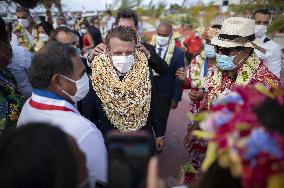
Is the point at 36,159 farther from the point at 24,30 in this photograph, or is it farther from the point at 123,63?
the point at 24,30

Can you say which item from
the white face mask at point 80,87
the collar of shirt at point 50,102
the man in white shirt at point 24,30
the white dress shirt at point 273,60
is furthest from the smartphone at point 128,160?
the man in white shirt at point 24,30

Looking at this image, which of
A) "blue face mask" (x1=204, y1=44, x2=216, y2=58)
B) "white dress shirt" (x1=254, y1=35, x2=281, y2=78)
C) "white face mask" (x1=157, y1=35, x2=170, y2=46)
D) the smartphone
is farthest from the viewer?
"white face mask" (x1=157, y1=35, x2=170, y2=46)

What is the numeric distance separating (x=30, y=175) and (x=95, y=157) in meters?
0.78

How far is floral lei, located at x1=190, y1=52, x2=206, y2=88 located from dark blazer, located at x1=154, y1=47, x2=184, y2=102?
33.8 inches

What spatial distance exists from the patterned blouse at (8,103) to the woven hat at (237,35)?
1.77 m

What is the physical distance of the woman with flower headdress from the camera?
11.2 feet

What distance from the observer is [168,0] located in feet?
19.4

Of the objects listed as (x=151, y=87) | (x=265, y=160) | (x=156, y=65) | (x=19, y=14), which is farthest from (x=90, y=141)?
(x=19, y=14)

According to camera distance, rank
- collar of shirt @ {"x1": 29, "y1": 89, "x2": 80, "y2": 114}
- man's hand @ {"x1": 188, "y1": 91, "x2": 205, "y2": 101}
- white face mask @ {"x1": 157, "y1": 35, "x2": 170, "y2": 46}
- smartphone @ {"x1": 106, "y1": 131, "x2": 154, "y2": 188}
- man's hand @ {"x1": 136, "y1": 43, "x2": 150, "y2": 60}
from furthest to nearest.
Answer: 1. white face mask @ {"x1": 157, "y1": 35, "x2": 170, "y2": 46}
2. man's hand @ {"x1": 188, "y1": 91, "x2": 205, "y2": 101}
3. man's hand @ {"x1": 136, "y1": 43, "x2": 150, "y2": 60}
4. collar of shirt @ {"x1": 29, "y1": 89, "x2": 80, "y2": 114}
5. smartphone @ {"x1": 106, "y1": 131, "x2": 154, "y2": 188}

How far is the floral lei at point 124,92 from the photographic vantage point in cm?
293

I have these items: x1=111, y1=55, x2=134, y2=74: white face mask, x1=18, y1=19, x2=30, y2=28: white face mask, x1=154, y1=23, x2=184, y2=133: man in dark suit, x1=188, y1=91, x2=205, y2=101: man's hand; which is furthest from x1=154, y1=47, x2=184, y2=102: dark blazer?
x1=18, y1=19, x2=30, y2=28: white face mask

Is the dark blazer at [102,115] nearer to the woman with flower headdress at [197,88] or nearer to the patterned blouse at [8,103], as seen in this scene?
the woman with flower headdress at [197,88]

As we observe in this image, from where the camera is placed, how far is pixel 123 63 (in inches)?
115

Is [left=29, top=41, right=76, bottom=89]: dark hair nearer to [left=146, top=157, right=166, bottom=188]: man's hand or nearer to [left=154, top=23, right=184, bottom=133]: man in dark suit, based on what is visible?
[left=146, top=157, right=166, bottom=188]: man's hand
